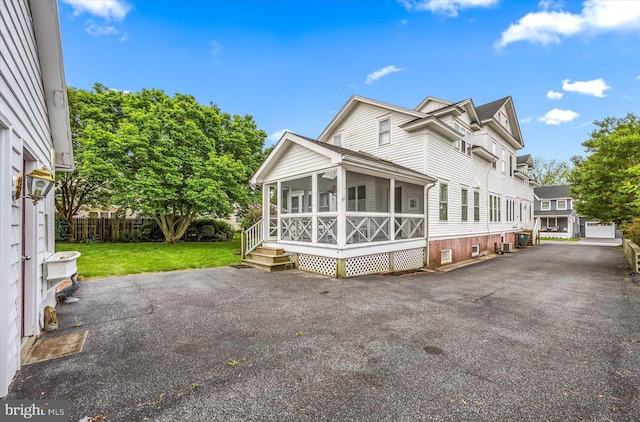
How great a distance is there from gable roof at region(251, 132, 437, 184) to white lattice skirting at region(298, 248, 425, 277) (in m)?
2.90

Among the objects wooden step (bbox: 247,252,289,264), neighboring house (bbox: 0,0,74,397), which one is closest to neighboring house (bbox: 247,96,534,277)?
wooden step (bbox: 247,252,289,264)

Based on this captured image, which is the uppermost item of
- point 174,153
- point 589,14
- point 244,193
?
point 589,14

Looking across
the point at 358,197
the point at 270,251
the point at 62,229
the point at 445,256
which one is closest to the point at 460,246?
the point at 445,256

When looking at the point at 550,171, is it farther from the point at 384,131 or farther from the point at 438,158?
the point at 384,131

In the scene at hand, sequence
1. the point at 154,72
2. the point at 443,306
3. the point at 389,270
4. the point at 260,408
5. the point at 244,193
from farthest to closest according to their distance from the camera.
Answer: the point at 154,72 → the point at 244,193 → the point at 389,270 → the point at 443,306 → the point at 260,408

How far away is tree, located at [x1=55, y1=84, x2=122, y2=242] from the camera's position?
49.4ft

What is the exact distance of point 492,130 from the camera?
1639 cm

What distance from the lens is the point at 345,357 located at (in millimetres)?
3547

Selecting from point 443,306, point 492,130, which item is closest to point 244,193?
point 443,306

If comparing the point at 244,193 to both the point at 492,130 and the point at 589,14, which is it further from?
the point at 589,14

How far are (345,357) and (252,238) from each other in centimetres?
907

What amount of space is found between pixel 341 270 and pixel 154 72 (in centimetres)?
1995

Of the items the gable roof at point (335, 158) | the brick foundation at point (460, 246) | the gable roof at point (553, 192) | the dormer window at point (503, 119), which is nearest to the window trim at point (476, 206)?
the brick foundation at point (460, 246)

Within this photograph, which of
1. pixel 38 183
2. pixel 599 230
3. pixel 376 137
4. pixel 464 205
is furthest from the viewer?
pixel 599 230
